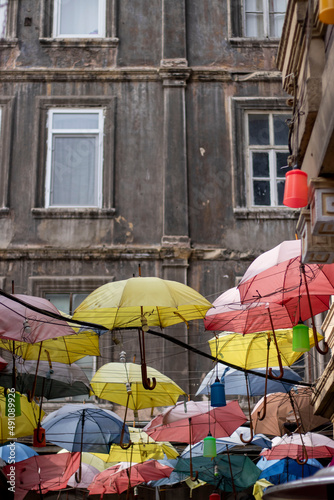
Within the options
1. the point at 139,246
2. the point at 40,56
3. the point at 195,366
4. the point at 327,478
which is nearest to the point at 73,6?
the point at 40,56

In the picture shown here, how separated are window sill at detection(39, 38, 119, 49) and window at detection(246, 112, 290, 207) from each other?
328 centimetres

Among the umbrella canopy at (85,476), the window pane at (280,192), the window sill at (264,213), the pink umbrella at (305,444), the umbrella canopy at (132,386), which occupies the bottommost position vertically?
the umbrella canopy at (85,476)

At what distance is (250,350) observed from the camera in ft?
35.7

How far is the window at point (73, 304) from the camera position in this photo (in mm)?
14773

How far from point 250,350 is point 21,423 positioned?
11.6 ft

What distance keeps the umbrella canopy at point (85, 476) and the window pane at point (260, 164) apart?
6524mm

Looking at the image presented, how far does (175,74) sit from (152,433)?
7.43 meters

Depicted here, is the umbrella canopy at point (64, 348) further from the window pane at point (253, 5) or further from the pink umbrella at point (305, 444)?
the window pane at point (253, 5)

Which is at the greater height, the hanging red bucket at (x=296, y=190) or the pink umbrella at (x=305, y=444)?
the hanging red bucket at (x=296, y=190)

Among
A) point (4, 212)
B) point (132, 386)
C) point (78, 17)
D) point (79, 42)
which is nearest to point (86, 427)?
point (132, 386)

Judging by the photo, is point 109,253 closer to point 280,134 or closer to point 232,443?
point 280,134

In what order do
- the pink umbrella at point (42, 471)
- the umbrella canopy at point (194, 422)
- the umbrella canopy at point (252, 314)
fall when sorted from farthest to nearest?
the pink umbrella at point (42, 471), the umbrella canopy at point (194, 422), the umbrella canopy at point (252, 314)

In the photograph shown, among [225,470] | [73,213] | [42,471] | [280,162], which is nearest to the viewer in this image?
[42,471]

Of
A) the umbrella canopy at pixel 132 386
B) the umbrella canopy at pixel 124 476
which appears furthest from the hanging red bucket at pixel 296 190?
the umbrella canopy at pixel 124 476
